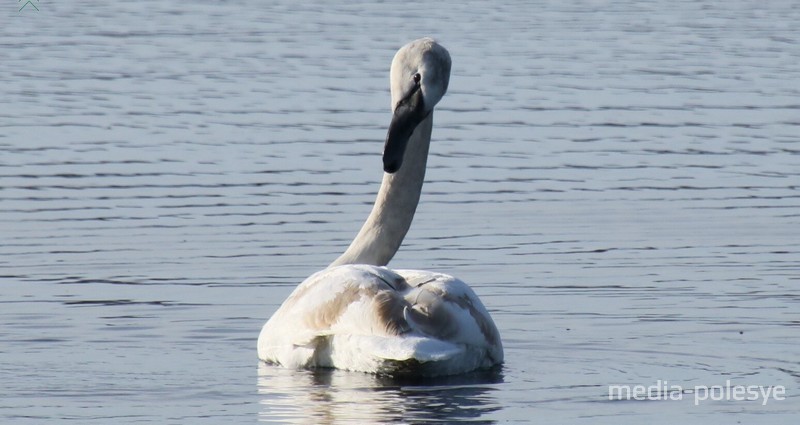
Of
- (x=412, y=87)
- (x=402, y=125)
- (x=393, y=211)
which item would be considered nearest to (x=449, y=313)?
(x=402, y=125)

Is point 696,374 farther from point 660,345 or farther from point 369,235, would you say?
point 369,235

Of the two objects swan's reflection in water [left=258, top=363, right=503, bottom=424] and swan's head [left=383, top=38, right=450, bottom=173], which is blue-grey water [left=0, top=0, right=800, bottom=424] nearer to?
swan's reflection in water [left=258, top=363, right=503, bottom=424]

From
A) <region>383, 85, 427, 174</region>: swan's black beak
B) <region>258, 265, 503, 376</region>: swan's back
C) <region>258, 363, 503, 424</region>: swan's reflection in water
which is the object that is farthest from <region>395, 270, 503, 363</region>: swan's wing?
<region>383, 85, 427, 174</region>: swan's black beak

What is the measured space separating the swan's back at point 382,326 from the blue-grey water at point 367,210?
138 mm

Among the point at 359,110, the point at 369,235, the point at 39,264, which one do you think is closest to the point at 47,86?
the point at 359,110

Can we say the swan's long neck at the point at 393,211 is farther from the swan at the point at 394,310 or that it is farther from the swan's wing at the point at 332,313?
the swan's wing at the point at 332,313

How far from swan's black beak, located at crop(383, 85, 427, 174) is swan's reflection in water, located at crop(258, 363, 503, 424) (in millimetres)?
1607

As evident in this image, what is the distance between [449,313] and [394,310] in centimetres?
31

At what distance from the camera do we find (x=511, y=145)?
2086 cm

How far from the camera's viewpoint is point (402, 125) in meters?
12.5

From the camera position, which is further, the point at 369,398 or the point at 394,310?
the point at 394,310

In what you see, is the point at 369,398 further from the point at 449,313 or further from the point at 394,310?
the point at 449,313

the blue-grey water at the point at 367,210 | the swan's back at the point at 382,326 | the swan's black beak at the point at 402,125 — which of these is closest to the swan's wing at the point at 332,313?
the swan's back at the point at 382,326

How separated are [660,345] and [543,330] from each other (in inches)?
34.6
